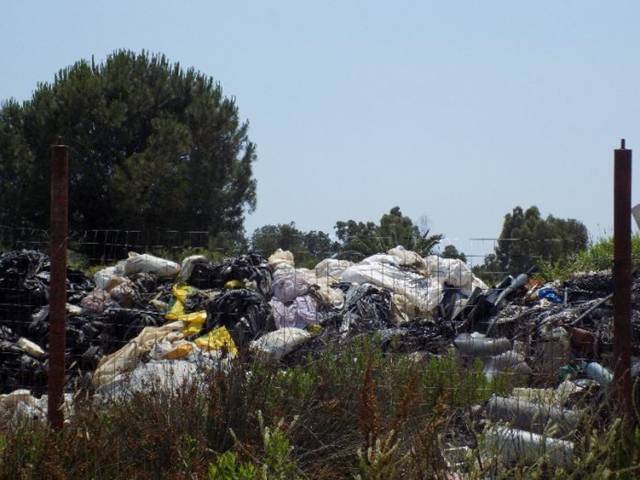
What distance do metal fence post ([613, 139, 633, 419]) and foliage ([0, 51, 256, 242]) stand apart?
27.5m

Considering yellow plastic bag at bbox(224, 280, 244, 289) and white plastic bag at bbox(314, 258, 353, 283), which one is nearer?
yellow plastic bag at bbox(224, 280, 244, 289)

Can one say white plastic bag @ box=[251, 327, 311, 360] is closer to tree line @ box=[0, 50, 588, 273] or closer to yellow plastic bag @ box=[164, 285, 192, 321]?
yellow plastic bag @ box=[164, 285, 192, 321]

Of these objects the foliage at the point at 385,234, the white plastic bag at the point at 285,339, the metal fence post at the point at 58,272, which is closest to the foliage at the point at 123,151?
the foliage at the point at 385,234

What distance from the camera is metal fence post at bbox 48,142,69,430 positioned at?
6.36 metres

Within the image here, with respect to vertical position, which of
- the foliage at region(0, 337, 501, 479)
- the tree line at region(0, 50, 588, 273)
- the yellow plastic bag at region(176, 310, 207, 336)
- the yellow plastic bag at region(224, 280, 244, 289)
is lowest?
the foliage at region(0, 337, 501, 479)

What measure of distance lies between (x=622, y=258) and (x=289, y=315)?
5994 mm

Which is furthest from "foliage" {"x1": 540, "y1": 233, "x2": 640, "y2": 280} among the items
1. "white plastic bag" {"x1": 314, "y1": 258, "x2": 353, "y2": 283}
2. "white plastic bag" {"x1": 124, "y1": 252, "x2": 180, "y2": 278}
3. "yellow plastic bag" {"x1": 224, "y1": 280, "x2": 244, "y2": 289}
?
"white plastic bag" {"x1": 124, "y1": 252, "x2": 180, "y2": 278}

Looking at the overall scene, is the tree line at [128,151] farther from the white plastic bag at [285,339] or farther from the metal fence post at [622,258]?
the metal fence post at [622,258]

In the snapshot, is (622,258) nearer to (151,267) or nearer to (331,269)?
(151,267)

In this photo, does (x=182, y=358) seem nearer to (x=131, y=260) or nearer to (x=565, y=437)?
(x=131, y=260)

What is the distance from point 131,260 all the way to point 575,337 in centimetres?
623

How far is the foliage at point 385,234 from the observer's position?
1902cm

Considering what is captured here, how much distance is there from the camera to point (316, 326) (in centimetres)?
1074

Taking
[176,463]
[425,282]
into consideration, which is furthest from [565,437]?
[425,282]
